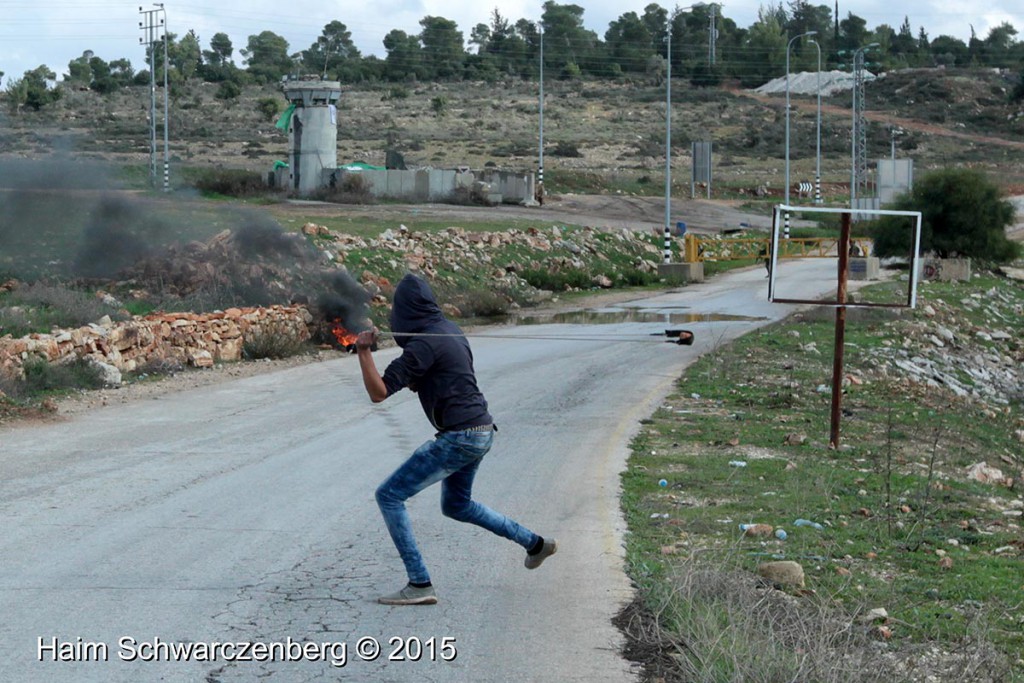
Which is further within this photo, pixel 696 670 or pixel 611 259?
pixel 611 259

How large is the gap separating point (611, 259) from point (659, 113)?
2671 inches

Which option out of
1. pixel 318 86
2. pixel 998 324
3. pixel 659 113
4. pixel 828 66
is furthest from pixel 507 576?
pixel 828 66

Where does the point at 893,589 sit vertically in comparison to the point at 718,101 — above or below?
below

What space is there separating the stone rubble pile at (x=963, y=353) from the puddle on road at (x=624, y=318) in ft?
13.3

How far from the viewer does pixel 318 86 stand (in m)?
51.4

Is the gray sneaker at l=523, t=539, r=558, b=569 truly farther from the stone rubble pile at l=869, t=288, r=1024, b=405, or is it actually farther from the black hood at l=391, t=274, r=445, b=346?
the stone rubble pile at l=869, t=288, r=1024, b=405

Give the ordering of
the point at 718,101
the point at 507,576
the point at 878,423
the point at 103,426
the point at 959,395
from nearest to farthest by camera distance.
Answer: the point at 507,576 < the point at 103,426 < the point at 878,423 < the point at 959,395 < the point at 718,101

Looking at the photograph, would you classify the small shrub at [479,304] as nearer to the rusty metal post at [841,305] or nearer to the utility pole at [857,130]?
the rusty metal post at [841,305]

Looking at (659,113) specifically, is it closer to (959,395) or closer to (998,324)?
(998,324)

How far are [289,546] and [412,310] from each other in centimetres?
233

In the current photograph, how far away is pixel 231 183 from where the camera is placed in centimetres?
5006

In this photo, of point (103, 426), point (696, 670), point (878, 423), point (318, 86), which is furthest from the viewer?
point (318, 86)

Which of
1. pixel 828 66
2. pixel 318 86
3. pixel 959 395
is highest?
pixel 828 66

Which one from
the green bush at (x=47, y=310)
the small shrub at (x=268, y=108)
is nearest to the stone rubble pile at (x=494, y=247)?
the green bush at (x=47, y=310)
